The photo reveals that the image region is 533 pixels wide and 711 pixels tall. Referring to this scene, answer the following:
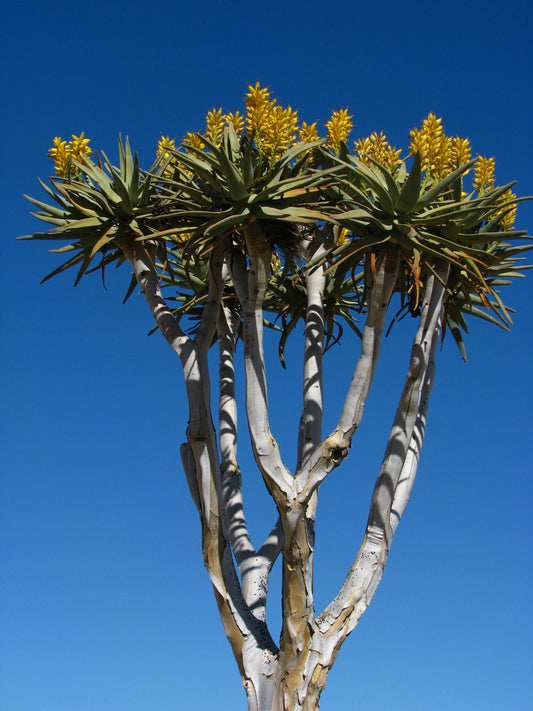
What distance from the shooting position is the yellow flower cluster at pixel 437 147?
27.1 feet

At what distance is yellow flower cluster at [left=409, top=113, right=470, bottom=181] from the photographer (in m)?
8.27

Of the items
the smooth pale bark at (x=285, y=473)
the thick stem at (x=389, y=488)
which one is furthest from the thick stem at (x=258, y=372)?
the thick stem at (x=389, y=488)

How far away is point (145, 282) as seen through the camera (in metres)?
8.12

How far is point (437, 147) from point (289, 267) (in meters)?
1.91

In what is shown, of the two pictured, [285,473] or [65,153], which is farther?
[65,153]

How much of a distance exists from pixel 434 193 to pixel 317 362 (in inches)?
80.4

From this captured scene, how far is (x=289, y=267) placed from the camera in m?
8.80

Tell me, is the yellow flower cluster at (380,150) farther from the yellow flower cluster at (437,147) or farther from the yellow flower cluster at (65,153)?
the yellow flower cluster at (65,153)

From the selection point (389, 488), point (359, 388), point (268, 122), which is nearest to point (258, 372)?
point (359, 388)

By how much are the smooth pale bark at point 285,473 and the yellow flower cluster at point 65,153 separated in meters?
1.11

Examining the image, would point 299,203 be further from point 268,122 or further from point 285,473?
point 285,473

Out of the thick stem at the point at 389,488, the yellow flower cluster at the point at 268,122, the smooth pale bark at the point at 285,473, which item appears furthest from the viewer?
the yellow flower cluster at the point at 268,122

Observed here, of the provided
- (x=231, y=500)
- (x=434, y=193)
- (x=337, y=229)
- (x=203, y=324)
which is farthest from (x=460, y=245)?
(x=231, y=500)

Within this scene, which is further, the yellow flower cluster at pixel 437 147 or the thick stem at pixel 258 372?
the yellow flower cluster at pixel 437 147
